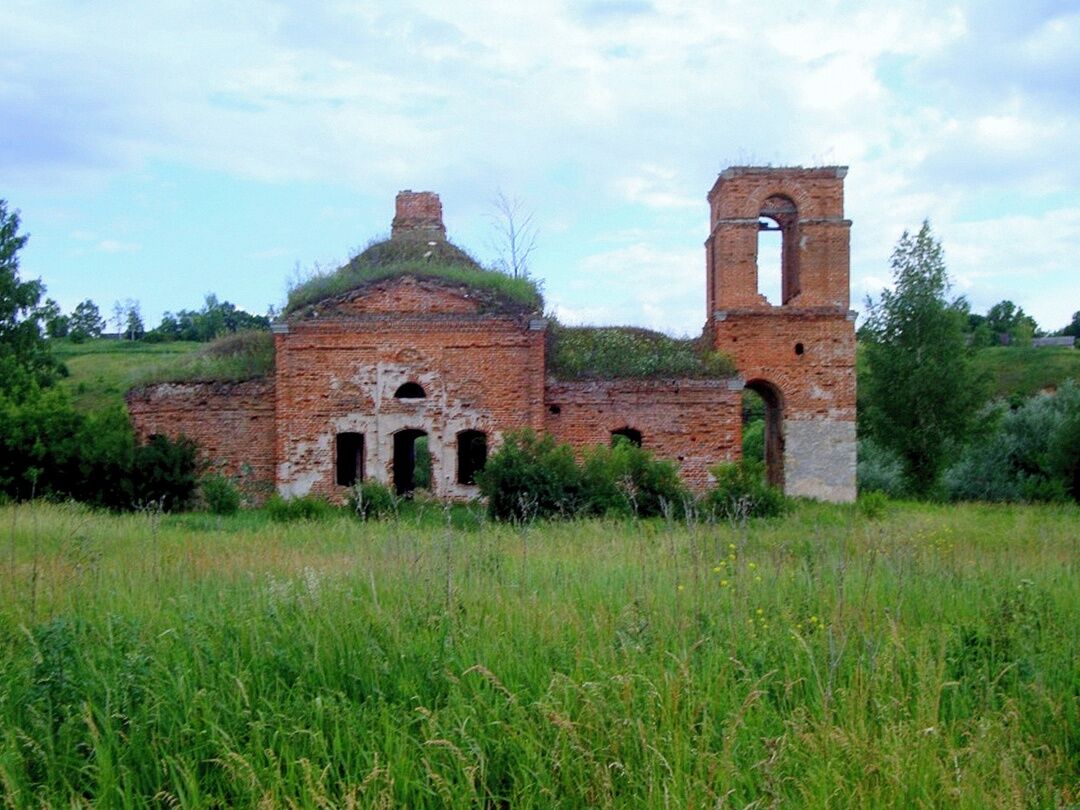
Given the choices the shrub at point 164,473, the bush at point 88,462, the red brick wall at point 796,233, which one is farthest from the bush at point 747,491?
the bush at point 88,462

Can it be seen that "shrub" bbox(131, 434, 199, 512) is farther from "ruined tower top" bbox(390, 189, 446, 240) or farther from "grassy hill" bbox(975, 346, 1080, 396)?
"grassy hill" bbox(975, 346, 1080, 396)

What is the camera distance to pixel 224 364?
21.8 metres

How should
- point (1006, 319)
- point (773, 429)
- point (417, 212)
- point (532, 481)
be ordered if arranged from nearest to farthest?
point (532, 481)
point (773, 429)
point (417, 212)
point (1006, 319)

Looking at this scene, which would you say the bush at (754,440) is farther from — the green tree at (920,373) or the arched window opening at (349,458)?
the arched window opening at (349,458)

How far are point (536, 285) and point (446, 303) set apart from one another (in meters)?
A: 2.89

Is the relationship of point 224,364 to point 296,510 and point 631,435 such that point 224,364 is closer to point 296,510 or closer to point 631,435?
point 296,510

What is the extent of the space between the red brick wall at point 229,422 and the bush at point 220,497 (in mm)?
1061

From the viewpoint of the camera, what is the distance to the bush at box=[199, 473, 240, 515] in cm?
1916

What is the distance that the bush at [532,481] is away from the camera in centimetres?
1683

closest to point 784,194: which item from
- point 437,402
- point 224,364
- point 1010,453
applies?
point 437,402

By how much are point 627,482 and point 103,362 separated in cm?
4575

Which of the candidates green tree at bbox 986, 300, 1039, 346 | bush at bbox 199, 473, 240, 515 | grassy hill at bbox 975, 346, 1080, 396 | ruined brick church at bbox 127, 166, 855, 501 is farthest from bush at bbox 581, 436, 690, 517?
green tree at bbox 986, 300, 1039, 346

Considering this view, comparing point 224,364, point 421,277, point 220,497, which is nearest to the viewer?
point 220,497

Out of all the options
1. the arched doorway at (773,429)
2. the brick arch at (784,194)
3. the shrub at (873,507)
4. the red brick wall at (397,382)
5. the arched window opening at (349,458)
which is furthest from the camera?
the arched window opening at (349,458)
